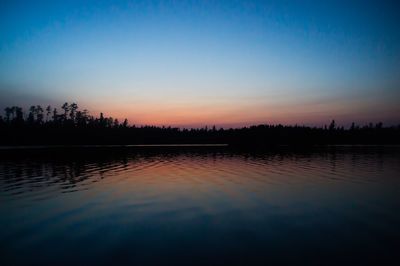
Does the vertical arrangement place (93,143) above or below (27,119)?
below

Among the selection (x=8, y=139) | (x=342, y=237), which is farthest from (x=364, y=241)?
(x=8, y=139)

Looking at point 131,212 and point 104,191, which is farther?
point 104,191

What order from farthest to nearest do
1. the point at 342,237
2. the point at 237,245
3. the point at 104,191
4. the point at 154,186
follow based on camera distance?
the point at 154,186 → the point at 104,191 → the point at 342,237 → the point at 237,245

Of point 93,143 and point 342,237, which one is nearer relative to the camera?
point 342,237

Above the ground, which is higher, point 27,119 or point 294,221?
point 27,119

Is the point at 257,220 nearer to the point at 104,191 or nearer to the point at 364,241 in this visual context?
the point at 364,241

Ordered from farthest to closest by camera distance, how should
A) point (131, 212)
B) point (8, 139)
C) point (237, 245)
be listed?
point (8, 139) < point (131, 212) < point (237, 245)

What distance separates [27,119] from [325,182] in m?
215

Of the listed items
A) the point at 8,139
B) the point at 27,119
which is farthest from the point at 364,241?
the point at 27,119

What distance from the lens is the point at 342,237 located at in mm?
14516

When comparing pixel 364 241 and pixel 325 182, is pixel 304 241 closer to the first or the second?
pixel 364 241

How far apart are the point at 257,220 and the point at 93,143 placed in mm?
190108

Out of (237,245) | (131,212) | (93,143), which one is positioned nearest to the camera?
(237,245)

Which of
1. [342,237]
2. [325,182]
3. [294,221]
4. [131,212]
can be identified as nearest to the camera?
[342,237]
